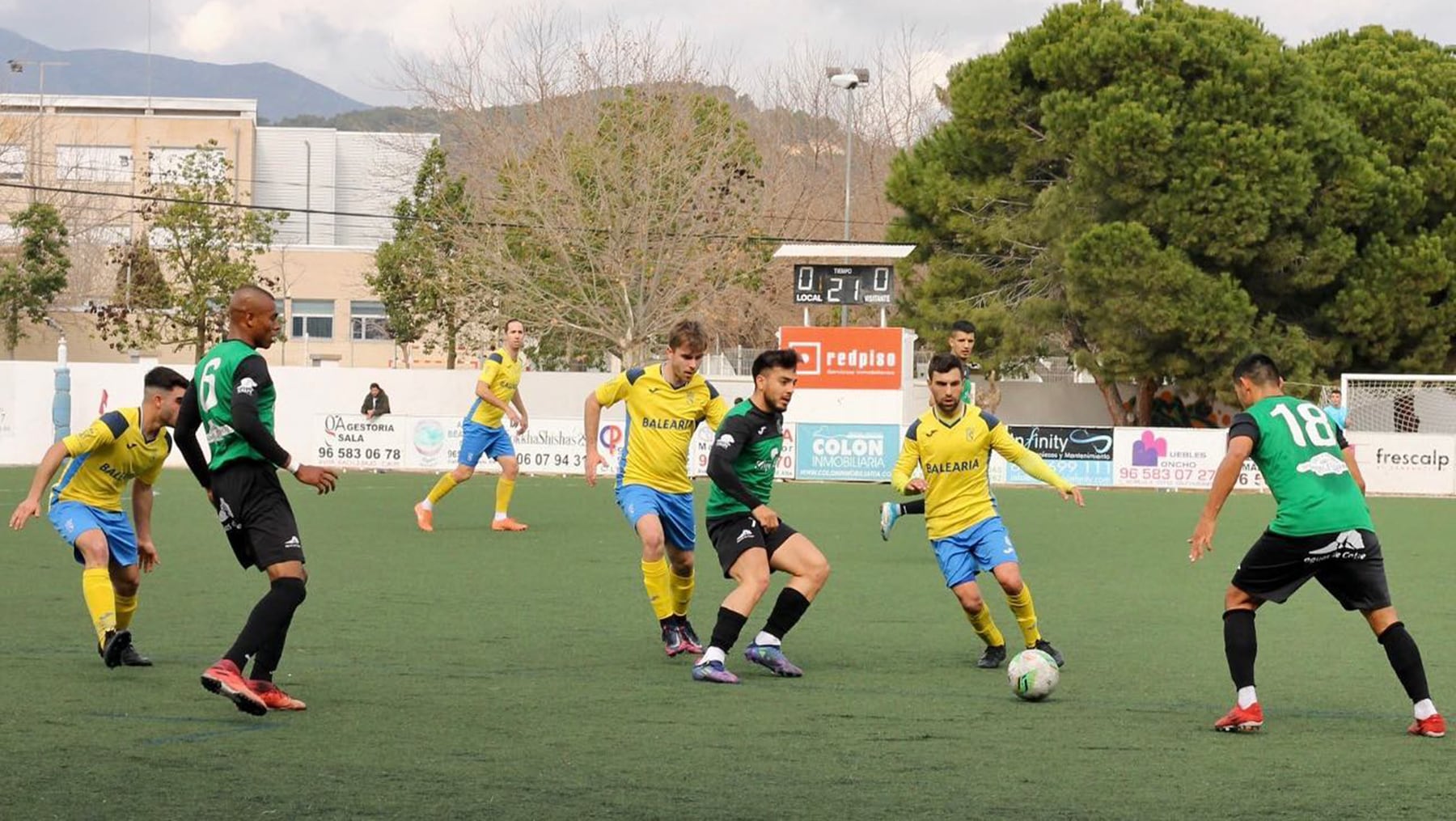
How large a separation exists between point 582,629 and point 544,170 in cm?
3582

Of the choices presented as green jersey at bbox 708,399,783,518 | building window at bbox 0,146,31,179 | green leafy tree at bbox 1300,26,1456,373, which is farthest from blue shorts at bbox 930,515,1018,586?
building window at bbox 0,146,31,179

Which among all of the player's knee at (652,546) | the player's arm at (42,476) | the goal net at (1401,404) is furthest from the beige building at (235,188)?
the player's arm at (42,476)

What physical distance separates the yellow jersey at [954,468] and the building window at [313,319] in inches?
2468

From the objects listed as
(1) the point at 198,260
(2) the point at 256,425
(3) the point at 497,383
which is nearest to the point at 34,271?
(1) the point at 198,260

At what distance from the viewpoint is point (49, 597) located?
12.7m

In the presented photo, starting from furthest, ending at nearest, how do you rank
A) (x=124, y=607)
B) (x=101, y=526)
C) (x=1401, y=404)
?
(x=1401, y=404)
(x=124, y=607)
(x=101, y=526)

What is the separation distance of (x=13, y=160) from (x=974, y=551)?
6146 centimetres

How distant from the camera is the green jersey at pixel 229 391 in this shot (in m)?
7.82

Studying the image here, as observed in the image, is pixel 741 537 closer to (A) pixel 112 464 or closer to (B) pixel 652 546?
(B) pixel 652 546

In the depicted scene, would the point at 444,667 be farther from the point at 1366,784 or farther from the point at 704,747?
the point at 1366,784

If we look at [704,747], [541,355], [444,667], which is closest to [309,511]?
[444,667]

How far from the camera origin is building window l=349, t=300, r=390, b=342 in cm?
7100

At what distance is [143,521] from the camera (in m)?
9.62

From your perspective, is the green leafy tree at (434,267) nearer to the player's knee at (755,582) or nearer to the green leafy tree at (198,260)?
the green leafy tree at (198,260)
